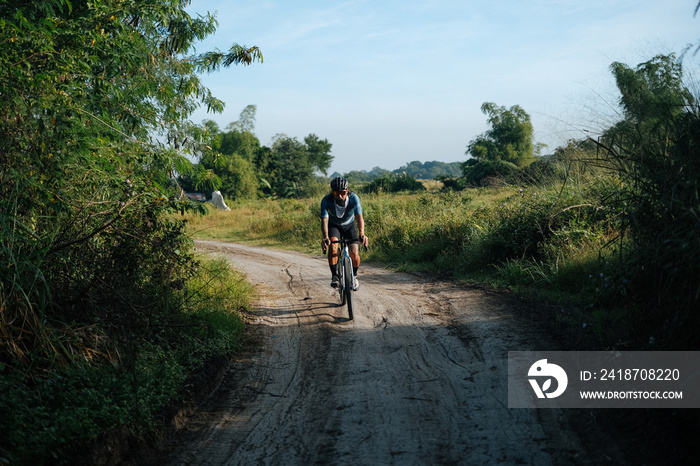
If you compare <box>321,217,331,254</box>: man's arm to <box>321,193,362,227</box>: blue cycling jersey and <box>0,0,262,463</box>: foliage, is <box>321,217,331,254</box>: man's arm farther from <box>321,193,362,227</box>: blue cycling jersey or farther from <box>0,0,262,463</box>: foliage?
<box>0,0,262,463</box>: foliage

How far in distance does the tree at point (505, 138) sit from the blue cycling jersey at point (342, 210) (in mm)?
40256

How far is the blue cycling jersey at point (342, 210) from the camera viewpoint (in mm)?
8617

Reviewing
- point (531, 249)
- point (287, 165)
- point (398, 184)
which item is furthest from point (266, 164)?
point (531, 249)

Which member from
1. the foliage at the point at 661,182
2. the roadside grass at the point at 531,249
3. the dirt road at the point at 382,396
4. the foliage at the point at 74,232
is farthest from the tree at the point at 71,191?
the foliage at the point at 661,182

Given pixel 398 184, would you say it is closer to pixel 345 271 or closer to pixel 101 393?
pixel 345 271

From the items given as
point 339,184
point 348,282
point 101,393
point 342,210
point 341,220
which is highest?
point 339,184

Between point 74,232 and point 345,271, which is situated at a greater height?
point 74,232

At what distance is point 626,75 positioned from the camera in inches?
201

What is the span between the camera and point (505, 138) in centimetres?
4953

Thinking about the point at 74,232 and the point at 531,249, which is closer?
the point at 74,232

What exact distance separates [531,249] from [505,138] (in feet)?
137

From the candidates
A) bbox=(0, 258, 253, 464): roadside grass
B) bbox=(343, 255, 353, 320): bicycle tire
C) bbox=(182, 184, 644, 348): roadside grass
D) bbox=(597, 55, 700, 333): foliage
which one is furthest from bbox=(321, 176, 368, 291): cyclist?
bbox=(597, 55, 700, 333): foliage

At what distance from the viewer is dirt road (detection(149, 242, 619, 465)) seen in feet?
13.1

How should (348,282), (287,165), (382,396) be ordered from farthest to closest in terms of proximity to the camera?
1. (287,165)
2. (348,282)
3. (382,396)
